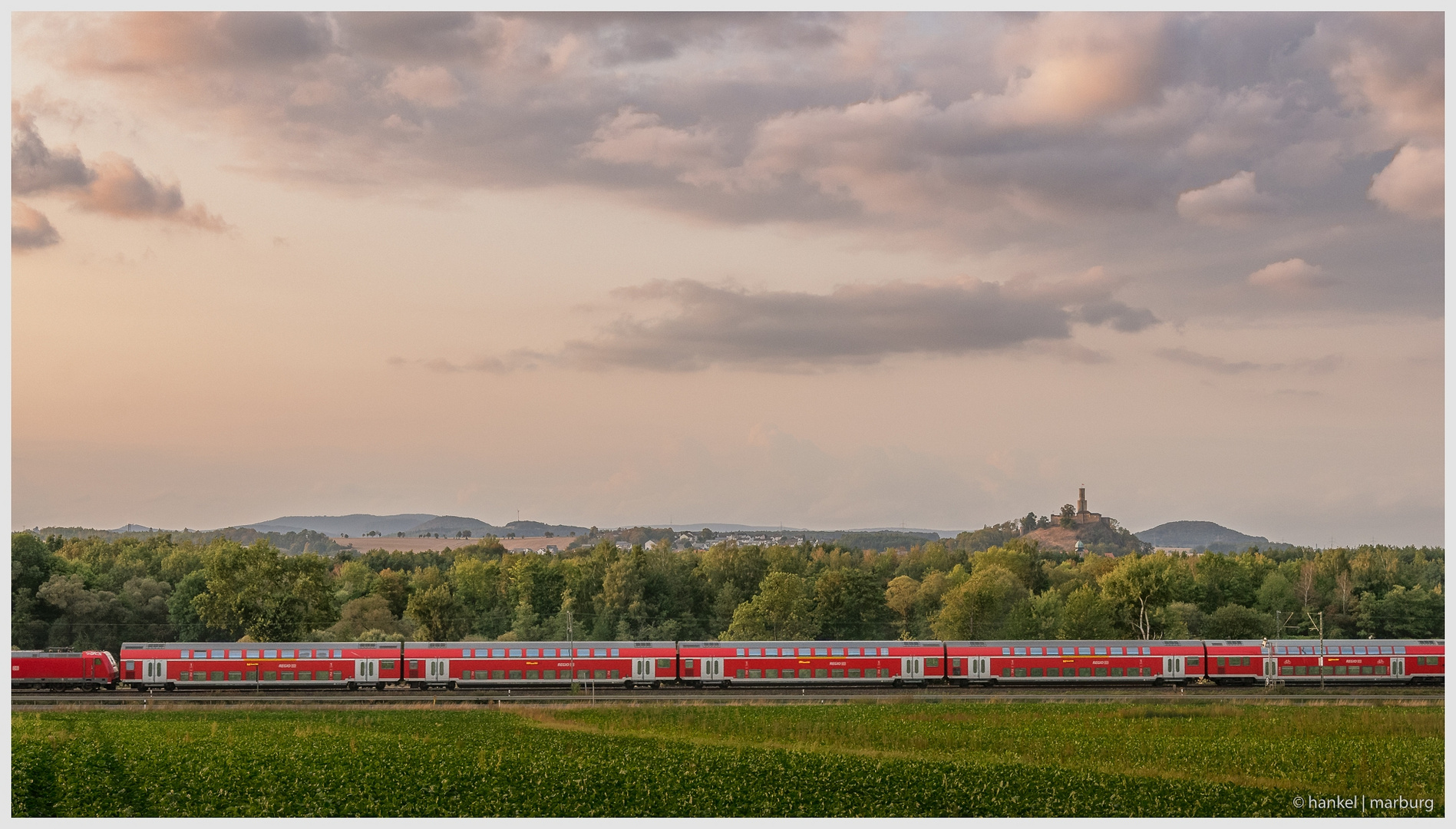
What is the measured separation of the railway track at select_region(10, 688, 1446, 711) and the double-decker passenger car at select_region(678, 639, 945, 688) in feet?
3.98

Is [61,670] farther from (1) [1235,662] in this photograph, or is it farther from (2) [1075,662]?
(1) [1235,662]

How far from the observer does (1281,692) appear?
233 ft

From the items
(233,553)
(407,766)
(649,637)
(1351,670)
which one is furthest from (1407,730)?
(233,553)

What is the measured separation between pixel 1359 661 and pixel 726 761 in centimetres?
5378

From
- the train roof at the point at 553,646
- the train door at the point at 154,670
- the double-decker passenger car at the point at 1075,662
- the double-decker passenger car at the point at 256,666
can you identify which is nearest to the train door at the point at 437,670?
the train roof at the point at 553,646

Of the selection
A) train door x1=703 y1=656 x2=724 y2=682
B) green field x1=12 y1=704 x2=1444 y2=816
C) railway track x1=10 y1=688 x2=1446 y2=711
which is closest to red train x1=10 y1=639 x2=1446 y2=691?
train door x1=703 y1=656 x2=724 y2=682

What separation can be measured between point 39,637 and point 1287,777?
9799 centimetres

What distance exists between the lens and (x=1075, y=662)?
77.1 meters

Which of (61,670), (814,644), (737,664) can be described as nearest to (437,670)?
(737,664)

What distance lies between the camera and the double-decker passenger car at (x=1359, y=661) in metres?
76.1

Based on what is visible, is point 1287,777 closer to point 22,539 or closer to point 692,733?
point 692,733

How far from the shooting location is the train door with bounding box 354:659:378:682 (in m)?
76.0

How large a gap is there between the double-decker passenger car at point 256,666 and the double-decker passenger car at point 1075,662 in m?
38.3

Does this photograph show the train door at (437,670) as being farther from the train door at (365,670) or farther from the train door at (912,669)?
the train door at (912,669)
